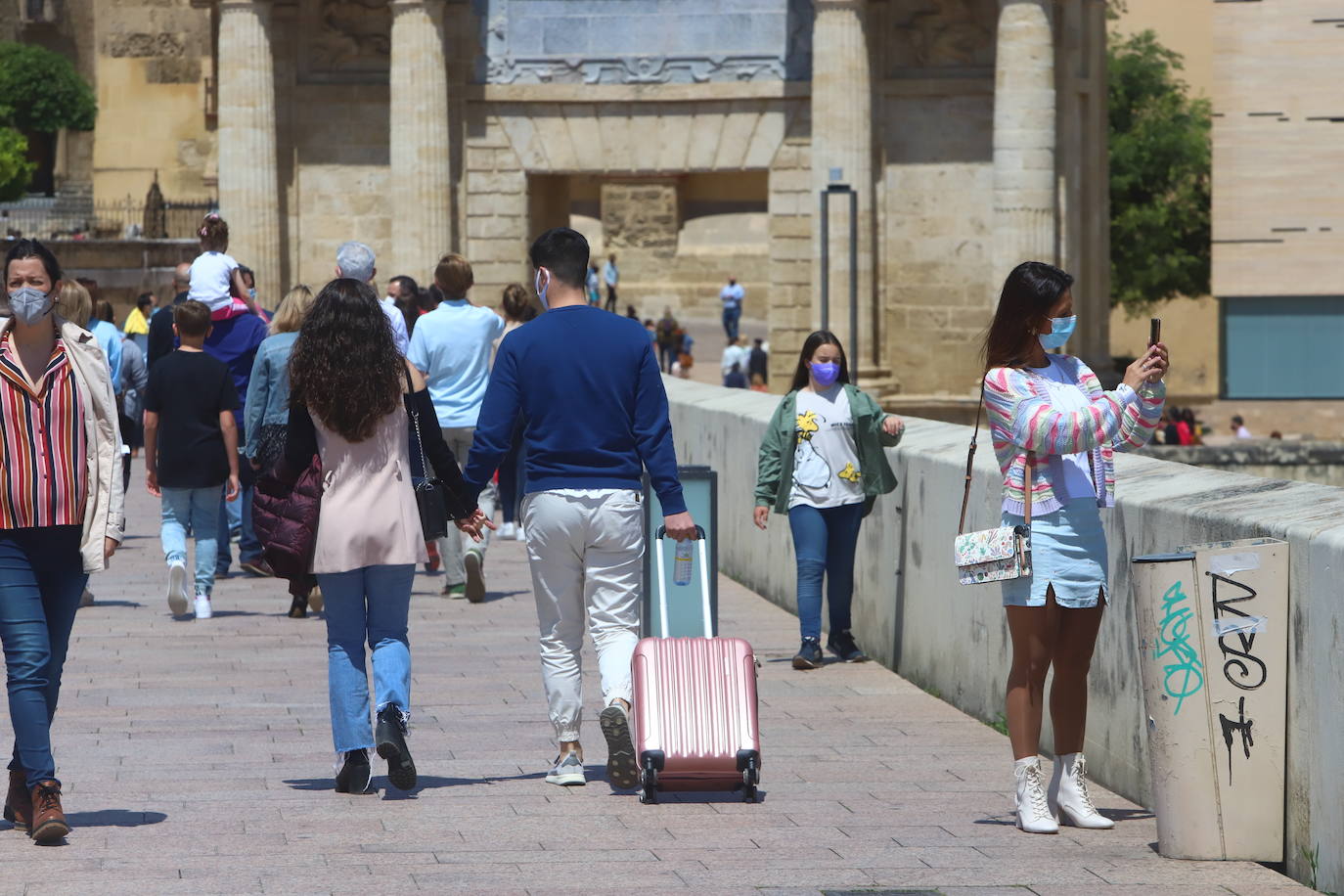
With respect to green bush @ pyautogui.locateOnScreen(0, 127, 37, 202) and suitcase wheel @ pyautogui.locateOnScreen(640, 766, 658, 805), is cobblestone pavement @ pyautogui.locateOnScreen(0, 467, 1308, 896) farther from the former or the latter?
green bush @ pyautogui.locateOnScreen(0, 127, 37, 202)

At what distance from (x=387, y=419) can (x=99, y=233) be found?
47.0 meters

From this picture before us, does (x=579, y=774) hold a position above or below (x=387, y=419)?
below

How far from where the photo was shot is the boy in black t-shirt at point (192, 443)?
12.8 m

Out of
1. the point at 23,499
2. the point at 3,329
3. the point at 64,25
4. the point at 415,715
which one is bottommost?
the point at 415,715

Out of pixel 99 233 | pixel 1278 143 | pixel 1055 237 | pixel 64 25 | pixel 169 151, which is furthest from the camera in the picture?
pixel 64 25

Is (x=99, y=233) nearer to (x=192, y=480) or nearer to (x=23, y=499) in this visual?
(x=192, y=480)

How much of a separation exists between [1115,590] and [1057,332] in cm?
135

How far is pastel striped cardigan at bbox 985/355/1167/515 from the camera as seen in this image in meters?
6.84

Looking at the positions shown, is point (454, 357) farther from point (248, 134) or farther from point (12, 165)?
point (12, 165)

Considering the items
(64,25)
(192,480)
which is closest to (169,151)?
(64,25)

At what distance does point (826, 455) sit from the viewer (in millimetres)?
11195

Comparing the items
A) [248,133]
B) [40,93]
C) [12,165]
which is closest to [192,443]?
[248,133]

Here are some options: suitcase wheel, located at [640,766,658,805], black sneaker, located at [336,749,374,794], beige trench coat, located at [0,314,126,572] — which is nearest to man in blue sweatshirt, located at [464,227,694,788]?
suitcase wheel, located at [640,766,658,805]

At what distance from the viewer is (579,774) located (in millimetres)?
7867
